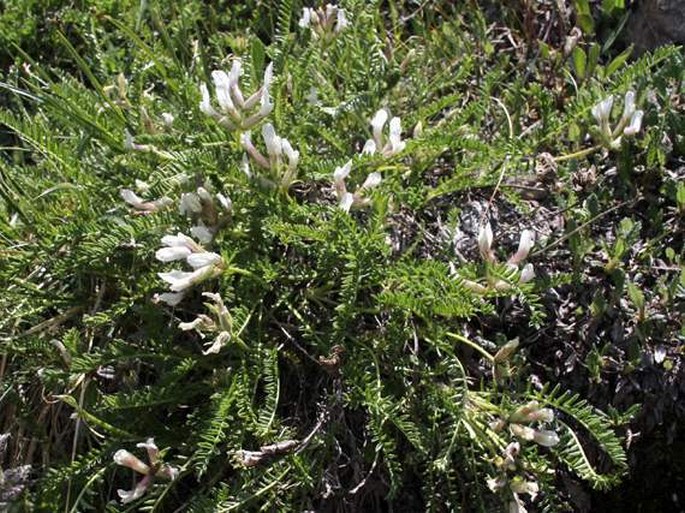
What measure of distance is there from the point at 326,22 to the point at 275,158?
1.75ft

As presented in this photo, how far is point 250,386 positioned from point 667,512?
1169 mm

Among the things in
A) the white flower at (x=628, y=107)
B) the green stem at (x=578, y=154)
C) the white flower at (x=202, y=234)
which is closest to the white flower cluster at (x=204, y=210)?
the white flower at (x=202, y=234)

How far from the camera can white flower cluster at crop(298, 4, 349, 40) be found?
250 cm

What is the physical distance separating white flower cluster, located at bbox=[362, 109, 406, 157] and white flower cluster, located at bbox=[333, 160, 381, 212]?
7cm

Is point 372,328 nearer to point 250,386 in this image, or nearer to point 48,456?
point 250,386

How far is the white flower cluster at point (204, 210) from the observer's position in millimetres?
2123

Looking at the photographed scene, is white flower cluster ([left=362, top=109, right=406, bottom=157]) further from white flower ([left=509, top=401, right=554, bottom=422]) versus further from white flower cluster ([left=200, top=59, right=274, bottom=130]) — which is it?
white flower ([left=509, top=401, right=554, bottom=422])

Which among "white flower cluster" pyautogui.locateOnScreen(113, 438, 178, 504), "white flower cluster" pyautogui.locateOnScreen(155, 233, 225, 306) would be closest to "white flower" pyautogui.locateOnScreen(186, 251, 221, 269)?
"white flower cluster" pyautogui.locateOnScreen(155, 233, 225, 306)

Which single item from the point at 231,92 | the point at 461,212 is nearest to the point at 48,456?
the point at 231,92

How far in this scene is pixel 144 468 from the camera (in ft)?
6.67

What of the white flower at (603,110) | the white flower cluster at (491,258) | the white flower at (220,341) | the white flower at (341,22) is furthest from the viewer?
the white flower at (341,22)

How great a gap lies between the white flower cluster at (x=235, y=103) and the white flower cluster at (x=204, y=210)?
16cm

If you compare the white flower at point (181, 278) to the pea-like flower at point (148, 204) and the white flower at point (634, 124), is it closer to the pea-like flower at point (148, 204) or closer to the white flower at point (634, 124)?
the pea-like flower at point (148, 204)

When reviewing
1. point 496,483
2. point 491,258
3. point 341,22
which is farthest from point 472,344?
point 341,22
